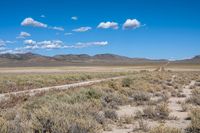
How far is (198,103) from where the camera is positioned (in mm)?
17875

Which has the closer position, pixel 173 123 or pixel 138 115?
pixel 173 123

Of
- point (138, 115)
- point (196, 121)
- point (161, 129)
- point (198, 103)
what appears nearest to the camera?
point (161, 129)

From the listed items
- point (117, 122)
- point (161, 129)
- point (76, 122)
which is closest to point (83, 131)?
point (76, 122)

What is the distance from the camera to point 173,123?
505 inches

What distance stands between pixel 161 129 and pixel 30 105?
7526mm

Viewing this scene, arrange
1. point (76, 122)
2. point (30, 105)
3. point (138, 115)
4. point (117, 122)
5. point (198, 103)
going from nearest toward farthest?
point (76, 122) → point (117, 122) → point (138, 115) → point (30, 105) → point (198, 103)

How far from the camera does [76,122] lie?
1002 centimetres

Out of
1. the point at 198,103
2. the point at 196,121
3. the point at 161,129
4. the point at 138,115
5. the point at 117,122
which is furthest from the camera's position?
the point at 198,103

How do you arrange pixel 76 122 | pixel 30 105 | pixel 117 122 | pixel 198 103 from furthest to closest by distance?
1. pixel 198 103
2. pixel 30 105
3. pixel 117 122
4. pixel 76 122

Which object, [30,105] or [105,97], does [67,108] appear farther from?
[105,97]

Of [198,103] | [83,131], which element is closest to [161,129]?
[83,131]

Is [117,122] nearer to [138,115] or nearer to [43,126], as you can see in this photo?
[138,115]

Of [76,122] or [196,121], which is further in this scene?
[196,121]

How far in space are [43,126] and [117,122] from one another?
3.31 m
